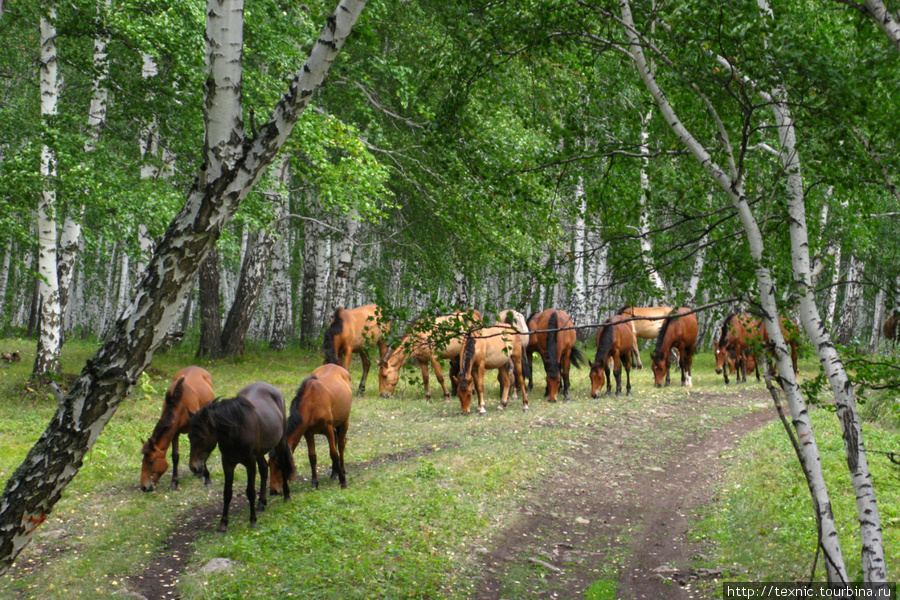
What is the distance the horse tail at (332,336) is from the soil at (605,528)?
5.35 m

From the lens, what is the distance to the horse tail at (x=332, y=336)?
15328 mm

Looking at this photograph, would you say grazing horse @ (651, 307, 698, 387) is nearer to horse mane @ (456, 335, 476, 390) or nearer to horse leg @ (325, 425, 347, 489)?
A: horse mane @ (456, 335, 476, 390)

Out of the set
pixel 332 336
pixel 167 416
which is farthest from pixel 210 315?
pixel 167 416

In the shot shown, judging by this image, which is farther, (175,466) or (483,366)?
(483,366)

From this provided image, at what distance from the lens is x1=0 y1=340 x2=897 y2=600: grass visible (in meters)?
5.96

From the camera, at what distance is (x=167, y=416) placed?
862 centimetres

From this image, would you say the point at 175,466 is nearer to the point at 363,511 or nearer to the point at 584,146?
the point at 363,511

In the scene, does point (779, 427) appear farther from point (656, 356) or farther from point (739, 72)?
point (739, 72)

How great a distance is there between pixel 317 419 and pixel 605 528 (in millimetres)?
3591

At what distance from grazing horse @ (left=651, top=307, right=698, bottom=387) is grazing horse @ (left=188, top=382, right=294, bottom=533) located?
11.6 metres

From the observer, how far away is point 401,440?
1127 cm

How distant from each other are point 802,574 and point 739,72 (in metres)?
4.10

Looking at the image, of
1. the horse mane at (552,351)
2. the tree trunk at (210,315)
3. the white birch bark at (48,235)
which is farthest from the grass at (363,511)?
the tree trunk at (210,315)

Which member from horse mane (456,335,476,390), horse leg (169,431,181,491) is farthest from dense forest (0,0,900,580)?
horse mane (456,335,476,390)
